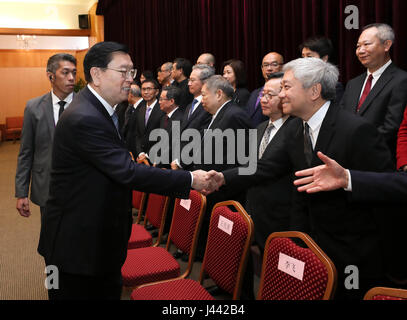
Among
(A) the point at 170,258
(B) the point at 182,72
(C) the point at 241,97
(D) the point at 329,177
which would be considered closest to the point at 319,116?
(D) the point at 329,177

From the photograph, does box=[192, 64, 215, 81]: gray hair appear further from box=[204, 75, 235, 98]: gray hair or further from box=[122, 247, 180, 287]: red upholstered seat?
box=[122, 247, 180, 287]: red upholstered seat

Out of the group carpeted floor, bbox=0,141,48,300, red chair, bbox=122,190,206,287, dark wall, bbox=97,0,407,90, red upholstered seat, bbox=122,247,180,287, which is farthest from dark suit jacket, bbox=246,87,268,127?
carpeted floor, bbox=0,141,48,300

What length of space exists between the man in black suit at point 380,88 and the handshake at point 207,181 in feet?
3.55

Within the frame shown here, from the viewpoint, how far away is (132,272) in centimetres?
238

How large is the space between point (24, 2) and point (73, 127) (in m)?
10.9

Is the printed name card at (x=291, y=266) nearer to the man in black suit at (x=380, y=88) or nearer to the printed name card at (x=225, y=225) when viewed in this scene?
the printed name card at (x=225, y=225)

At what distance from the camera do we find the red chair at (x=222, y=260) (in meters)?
1.91

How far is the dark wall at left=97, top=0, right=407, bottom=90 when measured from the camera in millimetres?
3378

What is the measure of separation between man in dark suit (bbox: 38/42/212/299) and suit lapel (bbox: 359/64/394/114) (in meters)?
1.68

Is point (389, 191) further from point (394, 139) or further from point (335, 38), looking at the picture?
point (335, 38)

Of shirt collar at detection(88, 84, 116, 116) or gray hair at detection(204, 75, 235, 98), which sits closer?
shirt collar at detection(88, 84, 116, 116)

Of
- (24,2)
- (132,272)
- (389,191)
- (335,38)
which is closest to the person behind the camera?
(389,191)

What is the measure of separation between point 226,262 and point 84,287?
688mm
